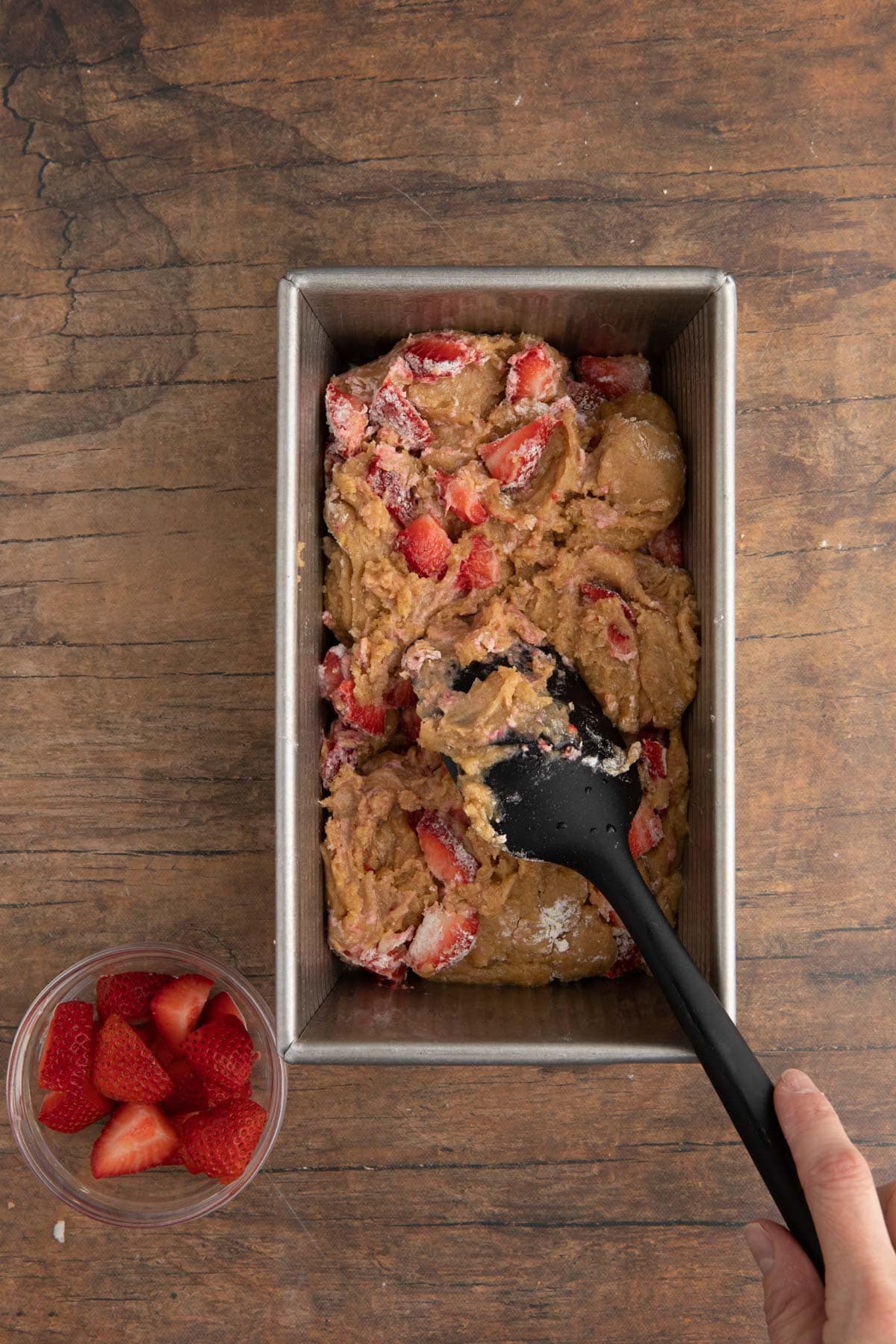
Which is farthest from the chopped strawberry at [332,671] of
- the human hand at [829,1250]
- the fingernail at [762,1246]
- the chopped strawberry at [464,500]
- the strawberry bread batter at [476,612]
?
the fingernail at [762,1246]

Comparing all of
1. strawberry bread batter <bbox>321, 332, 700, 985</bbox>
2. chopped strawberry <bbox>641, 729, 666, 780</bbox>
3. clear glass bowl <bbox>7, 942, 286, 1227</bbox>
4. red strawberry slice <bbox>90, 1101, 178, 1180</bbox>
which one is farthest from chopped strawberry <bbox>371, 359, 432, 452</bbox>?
red strawberry slice <bbox>90, 1101, 178, 1180</bbox>

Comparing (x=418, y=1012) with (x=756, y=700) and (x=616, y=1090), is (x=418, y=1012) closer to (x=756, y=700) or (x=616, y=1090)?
(x=616, y=1090)

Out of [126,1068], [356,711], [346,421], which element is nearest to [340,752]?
[356,711]

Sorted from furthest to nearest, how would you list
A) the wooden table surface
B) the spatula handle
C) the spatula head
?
the wooden table surface < the spatula head < the spatula handle

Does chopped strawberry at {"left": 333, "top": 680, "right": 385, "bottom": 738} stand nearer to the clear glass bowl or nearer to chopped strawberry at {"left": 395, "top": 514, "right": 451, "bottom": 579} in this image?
chopped strawberry at {"left": 395, "top": 514, "right": 451, "bottom": 579}

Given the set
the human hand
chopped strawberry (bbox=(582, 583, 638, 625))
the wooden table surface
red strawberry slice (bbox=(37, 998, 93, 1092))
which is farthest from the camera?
the wooden table surface

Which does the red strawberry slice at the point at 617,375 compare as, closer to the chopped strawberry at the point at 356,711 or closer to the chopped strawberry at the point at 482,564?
the chopped strawberry at the point at 482,564

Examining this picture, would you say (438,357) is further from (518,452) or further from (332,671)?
(332,671)
